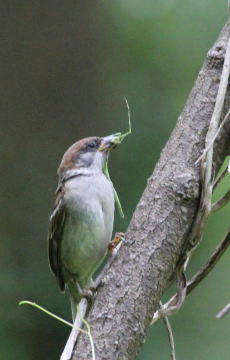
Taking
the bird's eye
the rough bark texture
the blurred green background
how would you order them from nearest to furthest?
the rough bark texture
the bird's eye
the blurred green background

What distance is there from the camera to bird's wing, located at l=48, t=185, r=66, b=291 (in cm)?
378

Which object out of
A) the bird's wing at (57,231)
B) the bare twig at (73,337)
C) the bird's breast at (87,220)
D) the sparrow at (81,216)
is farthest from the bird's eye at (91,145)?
the bare twig at (73,337)

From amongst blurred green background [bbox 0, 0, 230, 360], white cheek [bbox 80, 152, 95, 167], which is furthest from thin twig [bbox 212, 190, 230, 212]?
blurred green background [bbox 0, 0, 230, 360]

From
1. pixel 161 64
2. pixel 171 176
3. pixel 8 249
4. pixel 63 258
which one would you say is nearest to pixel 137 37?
pixel 161 64

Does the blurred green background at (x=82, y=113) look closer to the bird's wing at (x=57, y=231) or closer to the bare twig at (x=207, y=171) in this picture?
the bird's wing at (x=57, y=231)

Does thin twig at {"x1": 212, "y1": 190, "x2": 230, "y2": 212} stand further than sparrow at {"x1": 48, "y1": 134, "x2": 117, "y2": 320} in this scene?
No

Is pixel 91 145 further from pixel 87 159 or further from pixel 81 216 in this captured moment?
pixel 81 216

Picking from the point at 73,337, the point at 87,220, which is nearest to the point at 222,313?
the point at 73,337

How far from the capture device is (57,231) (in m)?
3.84

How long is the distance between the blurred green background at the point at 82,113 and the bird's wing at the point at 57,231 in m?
0.71

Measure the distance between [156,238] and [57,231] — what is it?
1.72 metres

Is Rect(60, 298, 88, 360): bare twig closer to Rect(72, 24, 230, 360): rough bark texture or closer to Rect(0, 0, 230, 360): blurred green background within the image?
Rect(72, 24, 230, 360): rough bark texture

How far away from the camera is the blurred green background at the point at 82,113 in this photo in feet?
15.3

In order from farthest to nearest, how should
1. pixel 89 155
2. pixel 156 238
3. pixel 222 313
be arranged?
pixel 89 155 < pixel 156 238 < pixel 222 313
